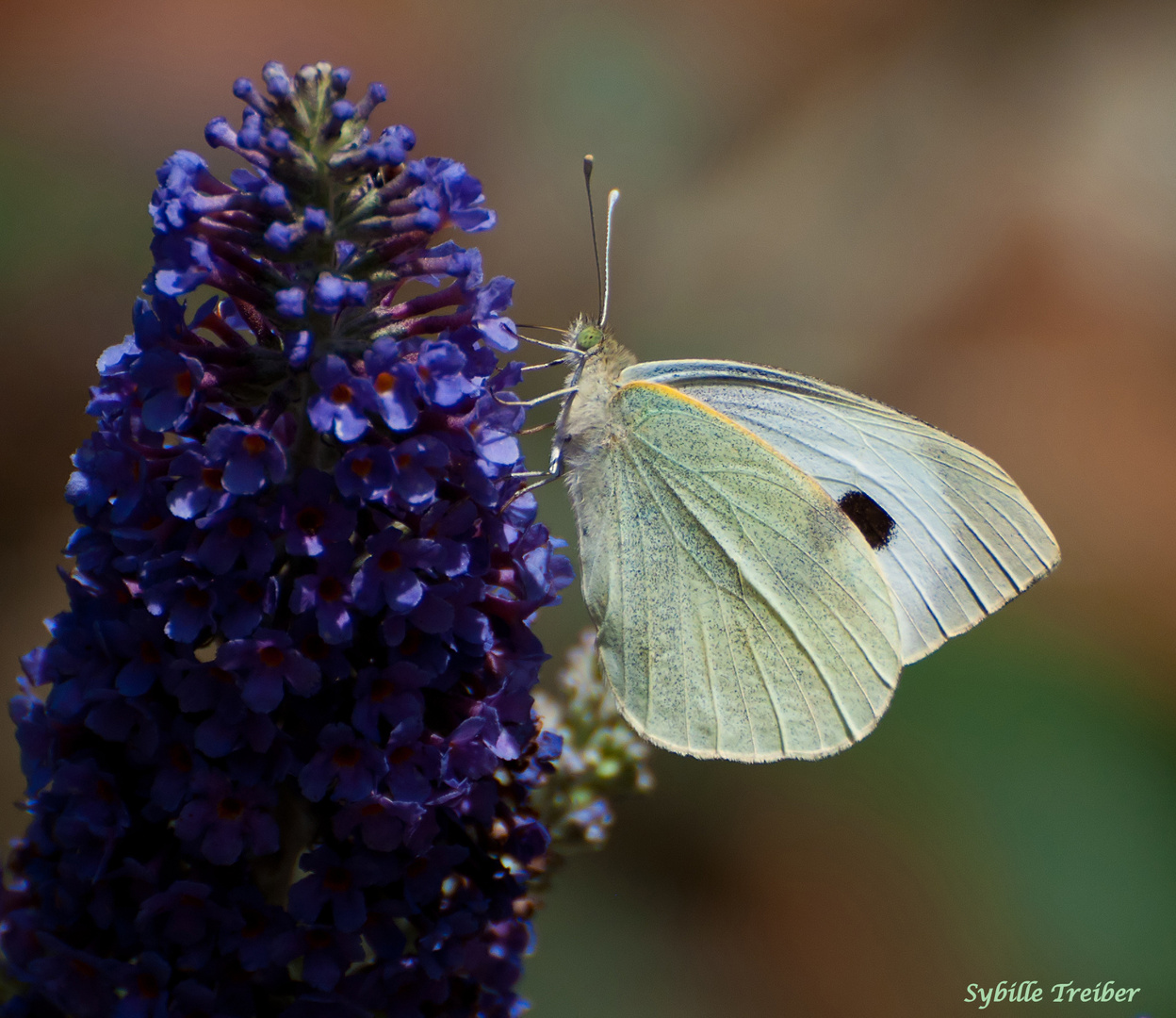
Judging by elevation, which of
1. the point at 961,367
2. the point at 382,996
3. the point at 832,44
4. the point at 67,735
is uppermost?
the point at 832,44

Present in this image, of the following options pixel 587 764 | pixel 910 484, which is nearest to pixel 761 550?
pixel 910 484

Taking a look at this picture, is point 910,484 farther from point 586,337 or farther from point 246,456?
point 246,456

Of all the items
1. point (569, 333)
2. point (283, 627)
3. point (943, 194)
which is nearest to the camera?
point (283, 627)

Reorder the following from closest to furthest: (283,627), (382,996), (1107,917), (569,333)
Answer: (283,627), (382,996), (569,333), (1107,917)

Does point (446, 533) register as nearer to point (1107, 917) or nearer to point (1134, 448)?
point (1107, 917)

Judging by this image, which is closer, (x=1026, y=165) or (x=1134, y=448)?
(x=1134, y=448)

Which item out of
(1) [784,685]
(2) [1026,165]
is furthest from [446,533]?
(2) [1026,165]

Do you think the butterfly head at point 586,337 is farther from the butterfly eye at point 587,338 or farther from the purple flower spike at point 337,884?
the purple flower spike at point 337,884

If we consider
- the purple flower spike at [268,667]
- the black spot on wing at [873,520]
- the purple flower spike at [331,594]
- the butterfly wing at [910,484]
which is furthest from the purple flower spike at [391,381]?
the black spot on wing at [873,520]
